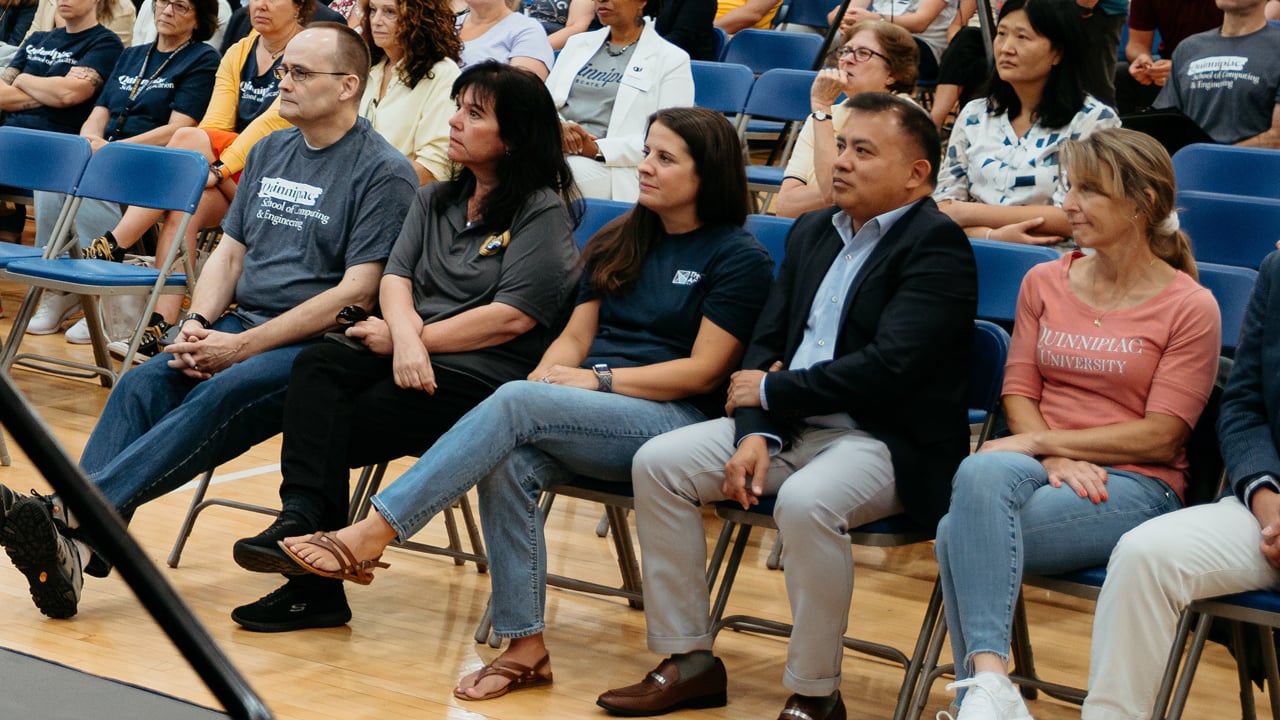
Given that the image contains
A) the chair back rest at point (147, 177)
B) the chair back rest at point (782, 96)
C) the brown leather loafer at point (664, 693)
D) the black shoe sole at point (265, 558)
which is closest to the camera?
the brown leather loafer at point (664, 693)

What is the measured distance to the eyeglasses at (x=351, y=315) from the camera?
3.36 m

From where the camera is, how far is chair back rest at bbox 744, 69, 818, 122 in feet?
18.4

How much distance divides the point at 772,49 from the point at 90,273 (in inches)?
132

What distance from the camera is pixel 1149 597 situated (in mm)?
2355

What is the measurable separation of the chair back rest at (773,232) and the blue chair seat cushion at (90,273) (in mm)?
1981

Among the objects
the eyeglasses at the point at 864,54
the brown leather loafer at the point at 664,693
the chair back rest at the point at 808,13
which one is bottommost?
the brown leather loafer at the point at 664,693

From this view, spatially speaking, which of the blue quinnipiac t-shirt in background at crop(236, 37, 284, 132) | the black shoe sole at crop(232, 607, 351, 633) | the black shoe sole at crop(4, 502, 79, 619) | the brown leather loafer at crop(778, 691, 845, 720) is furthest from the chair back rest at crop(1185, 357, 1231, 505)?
the blue quinnipiac t-shirt in background at crop(236, 37, 284, 132)

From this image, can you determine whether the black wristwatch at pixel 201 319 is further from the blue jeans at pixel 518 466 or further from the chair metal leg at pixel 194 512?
the blue jeans at pixel 518 466

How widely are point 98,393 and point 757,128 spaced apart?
284 centimetres

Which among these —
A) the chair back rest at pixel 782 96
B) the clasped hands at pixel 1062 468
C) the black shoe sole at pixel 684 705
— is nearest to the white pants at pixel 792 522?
the black shoe sole at pixel 684 705

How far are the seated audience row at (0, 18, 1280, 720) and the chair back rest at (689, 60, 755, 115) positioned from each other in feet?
7.76

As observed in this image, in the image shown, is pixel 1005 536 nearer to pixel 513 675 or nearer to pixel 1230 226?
pixel 513 675

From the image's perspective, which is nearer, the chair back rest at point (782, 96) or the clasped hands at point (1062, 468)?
the clasped hands at point (1062, 468)

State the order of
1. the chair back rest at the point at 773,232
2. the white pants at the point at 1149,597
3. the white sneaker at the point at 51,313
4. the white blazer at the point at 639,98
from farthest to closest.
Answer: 1. the white sneaker at the point at 51,313
2. the white blazer at the point at 639,98
3. the chair back rest at the point at 773,232
4. the white pants at the point at 1149,597
